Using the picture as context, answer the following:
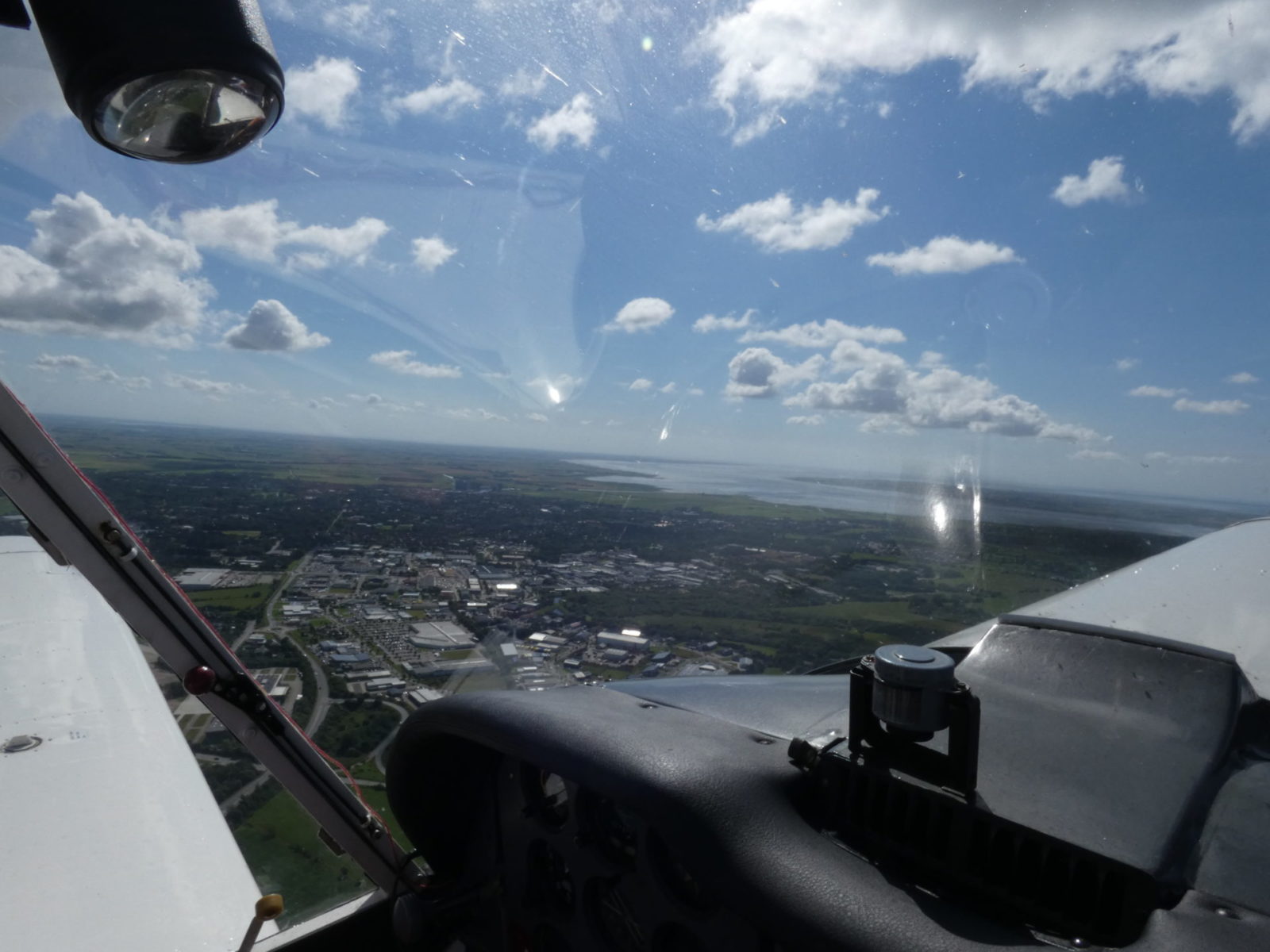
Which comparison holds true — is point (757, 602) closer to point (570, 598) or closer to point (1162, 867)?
point (570, 598)

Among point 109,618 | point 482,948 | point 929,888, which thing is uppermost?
point 929,888

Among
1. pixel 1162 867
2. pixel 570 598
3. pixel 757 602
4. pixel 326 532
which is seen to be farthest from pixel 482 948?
pixel 757 602

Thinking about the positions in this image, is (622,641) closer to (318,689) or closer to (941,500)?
(318,689)

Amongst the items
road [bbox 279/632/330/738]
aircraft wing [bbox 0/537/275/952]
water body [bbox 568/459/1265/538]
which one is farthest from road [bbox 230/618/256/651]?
water body [bbox 568/459/1265/538]

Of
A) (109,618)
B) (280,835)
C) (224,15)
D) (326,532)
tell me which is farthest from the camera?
(326,532)

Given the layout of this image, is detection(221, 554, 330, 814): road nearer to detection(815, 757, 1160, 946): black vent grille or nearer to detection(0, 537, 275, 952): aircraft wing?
detection(0, 537, 275, 952): aircraft wing

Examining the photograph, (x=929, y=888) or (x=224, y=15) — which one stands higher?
(x=224, y=15)
